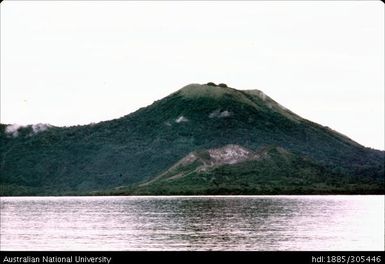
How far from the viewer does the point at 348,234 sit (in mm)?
96438

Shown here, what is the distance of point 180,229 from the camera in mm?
104188

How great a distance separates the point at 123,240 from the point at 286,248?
73.9 ft

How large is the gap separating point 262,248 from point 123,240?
2026 cm
